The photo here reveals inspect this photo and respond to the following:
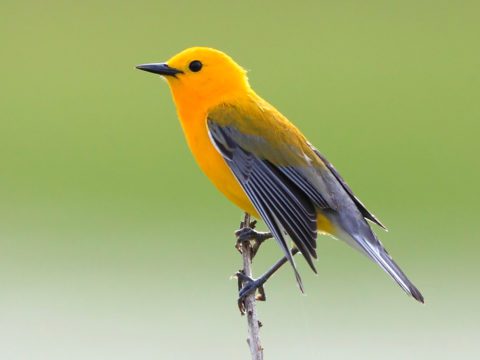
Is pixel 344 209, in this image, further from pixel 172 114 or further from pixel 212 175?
pixel 172 114

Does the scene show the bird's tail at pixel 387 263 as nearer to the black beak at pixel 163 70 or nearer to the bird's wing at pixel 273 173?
the bird's wing at pixel 273 173

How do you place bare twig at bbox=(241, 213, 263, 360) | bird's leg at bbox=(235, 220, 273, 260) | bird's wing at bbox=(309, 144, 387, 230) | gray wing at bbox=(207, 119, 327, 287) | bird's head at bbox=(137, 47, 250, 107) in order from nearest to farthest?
1. bare twig at bbox=(241, 213, 263, 360)
2. gray wing at bbox=(207, 119, 327, 287)
3. bird's leg at bbox=(235, 220, 273, 260)
4. bird's wing at bbox=(309, 144, 387, 230)
5. bird's head at bbox=(137, 47, 250, 107)

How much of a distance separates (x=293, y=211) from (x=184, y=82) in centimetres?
75

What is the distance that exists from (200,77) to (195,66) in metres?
0.05

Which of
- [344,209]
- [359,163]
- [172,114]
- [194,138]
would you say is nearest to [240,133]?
[194,138]

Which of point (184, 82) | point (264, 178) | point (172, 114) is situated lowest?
point (264, 178)

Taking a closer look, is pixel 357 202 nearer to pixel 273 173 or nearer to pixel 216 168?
pixel 273 173

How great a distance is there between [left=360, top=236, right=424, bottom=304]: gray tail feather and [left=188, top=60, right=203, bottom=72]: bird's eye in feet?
3.22

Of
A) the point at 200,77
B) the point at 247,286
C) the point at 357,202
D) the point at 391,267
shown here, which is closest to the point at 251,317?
the point at 247,286

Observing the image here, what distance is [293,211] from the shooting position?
466 cm

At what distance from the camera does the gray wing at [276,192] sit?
4.55m

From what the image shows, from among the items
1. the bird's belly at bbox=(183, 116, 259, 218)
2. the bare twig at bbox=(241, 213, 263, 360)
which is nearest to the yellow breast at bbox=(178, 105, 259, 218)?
the bird's belly at bbox=(183, 116, 259, 218)

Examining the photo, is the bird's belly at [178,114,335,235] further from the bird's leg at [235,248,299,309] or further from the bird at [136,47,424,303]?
the bird's leg at [235,248,299,309]

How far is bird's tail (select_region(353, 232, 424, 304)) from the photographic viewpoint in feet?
14.5
